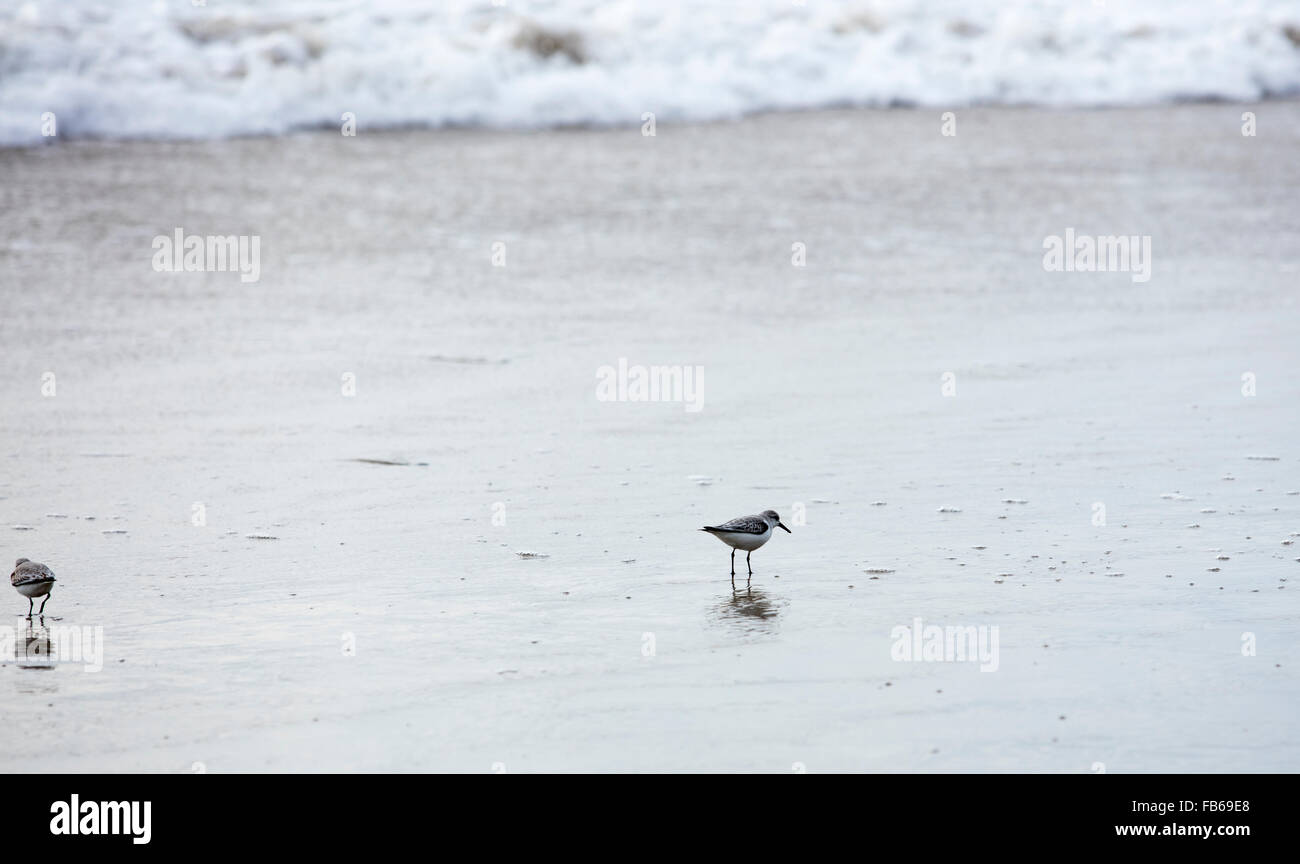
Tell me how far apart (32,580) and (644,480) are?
10.7 ft

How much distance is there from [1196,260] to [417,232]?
25.0ft

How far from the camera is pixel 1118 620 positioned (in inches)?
242

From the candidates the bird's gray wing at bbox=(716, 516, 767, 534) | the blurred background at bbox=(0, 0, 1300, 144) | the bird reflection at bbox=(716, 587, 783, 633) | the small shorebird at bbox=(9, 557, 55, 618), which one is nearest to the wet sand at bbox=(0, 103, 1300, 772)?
the bird reflection at bbox=(716, 587, 783, 633)

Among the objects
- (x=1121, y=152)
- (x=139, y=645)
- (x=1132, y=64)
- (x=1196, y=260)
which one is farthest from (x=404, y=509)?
(x=1132, y=64)

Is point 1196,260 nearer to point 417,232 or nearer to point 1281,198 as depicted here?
point 1281,198

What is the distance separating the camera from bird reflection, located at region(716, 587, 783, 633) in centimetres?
623

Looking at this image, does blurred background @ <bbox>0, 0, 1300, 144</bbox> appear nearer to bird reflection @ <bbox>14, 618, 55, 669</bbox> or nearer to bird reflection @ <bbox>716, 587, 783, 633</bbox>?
bird reflection @ <bbox>14, 618, 55, 669</bbox>

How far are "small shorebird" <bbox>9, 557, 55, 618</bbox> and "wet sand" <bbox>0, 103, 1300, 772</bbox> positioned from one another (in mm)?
132

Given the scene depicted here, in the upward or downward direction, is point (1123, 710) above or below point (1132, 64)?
below
